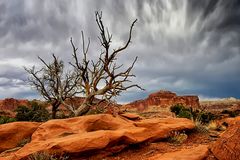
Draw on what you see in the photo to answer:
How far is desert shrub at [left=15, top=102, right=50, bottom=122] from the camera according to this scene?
26.9 m

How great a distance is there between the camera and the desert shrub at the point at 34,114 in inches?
1058

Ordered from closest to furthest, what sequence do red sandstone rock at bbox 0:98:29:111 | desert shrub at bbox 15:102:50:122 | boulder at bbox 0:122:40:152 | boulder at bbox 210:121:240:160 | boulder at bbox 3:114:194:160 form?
boulder at bbox 210:121:240:160, boulder at bbox 3:114:194:160, boulder at bbox 0:122:40:152, desert shrub at bbox 15:102:50:122, red sandstone rock at bbox 0:98:29:111

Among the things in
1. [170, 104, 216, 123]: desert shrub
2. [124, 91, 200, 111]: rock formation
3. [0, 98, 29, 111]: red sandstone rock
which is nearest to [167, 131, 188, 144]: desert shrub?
[170, 104, 216, 123]: desert shrub

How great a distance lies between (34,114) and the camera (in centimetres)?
2780

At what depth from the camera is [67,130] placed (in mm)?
13508

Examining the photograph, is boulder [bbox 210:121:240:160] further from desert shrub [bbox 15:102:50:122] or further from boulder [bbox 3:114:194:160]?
desert shrub [bbox 15:102:50:122]

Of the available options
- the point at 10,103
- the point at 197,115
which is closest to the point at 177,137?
the point at 197,115

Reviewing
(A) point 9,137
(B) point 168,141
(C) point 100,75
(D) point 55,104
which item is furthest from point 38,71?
(B) point 168,141

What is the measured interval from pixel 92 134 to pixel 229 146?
16.4ft

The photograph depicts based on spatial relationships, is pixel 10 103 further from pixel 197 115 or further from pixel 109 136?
pixel 109 136

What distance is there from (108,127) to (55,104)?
43.1 feet

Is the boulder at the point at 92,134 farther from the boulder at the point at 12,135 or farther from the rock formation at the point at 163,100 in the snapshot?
the rock formation at the point at 163,100

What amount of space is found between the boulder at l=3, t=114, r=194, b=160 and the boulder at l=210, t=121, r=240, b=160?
3888 millimetres

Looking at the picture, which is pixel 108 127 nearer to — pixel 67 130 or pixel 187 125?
pixel 67 130
